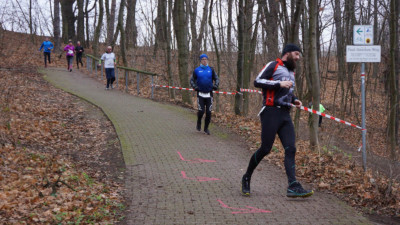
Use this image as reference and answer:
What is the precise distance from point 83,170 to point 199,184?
2231 millimetres

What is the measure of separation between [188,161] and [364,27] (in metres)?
4.07

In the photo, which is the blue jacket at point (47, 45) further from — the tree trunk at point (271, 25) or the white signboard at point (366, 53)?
Answer: the white signboard at point (366, 53)

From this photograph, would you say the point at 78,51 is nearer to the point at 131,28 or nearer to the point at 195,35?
the point at 131,28

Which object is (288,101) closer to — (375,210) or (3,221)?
(375,210)

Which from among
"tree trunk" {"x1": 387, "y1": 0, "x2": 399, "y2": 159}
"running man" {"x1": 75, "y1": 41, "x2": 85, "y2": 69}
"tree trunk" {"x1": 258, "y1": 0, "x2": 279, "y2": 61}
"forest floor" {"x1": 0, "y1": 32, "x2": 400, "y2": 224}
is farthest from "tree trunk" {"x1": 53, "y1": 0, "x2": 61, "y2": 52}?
"tree trunk" {"x1": 387, "y1": 0, "x2": 399, "y2": 159}

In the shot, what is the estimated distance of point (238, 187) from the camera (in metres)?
6.84

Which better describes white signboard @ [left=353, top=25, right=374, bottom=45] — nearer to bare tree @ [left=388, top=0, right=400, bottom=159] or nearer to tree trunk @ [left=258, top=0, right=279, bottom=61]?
bare tree @ [left=388, top=0, right=400, bottom=159]

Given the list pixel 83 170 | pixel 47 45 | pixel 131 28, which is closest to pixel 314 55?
pixel 83 170

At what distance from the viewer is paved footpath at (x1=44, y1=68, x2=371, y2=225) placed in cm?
546

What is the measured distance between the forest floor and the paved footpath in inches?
13.2

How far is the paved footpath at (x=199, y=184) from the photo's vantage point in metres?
5.46

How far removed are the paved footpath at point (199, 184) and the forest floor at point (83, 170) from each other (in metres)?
0.33

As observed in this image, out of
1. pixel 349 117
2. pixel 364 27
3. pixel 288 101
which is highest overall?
pixel 364 27

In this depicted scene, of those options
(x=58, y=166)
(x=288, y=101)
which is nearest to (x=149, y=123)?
(x=58, y=166)
